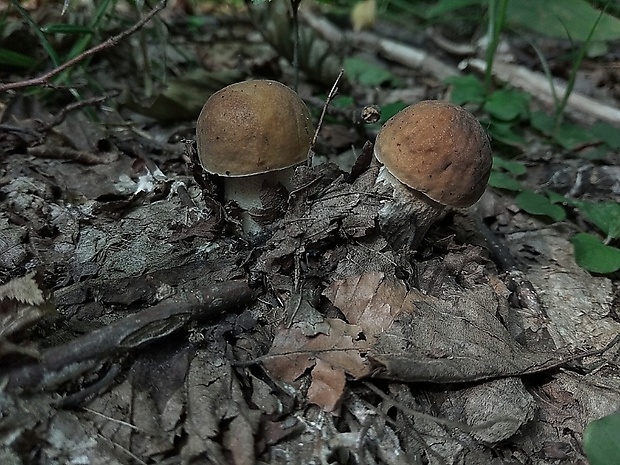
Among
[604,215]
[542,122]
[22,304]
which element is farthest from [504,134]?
[22,304]

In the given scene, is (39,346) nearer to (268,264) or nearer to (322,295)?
(268,264)

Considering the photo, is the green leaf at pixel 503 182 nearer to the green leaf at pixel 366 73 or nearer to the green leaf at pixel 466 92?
the green leaf at pixel 466 92

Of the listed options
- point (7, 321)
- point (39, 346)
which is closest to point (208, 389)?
point (39, 346)

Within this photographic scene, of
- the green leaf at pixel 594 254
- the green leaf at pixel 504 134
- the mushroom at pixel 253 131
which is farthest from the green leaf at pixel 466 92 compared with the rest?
the mushroom at pixel 253 131

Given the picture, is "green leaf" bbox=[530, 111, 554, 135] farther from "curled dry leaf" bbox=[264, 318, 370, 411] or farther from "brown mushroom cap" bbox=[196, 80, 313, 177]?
"curled dry leaf" bbox=[264, 318, 370, 411]

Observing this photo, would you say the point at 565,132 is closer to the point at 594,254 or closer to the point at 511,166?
the point at 511,166
